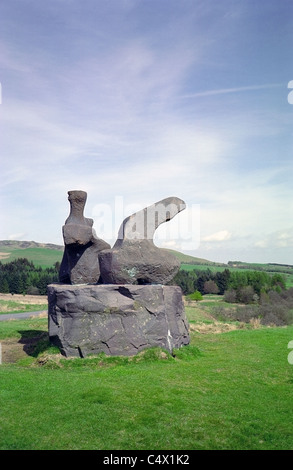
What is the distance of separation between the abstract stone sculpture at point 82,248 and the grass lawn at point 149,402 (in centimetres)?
275

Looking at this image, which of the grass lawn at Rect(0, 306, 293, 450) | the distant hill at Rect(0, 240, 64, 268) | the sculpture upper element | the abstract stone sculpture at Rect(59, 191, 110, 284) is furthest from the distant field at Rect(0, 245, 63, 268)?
the grass lawn at Rect(0, 306, 293, 450)

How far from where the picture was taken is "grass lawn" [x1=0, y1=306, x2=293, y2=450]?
6254mm

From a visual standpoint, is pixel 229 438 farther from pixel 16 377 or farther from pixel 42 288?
pixel 42 288

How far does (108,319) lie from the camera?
37.5 ft

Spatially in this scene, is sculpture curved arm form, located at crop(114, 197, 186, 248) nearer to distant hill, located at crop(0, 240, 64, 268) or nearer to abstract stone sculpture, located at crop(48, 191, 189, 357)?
abstract stone sculpture, located at crop(48, 191, 189, 357)

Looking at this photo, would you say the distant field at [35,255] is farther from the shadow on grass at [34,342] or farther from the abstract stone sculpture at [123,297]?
the abstract stone sculpture at [123,297]

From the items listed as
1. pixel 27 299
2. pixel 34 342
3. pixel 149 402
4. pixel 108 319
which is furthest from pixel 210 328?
pixel 27 299

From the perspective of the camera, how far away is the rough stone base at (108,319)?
11258 mm

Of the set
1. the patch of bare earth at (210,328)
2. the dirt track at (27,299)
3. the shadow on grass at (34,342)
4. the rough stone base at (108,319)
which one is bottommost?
the dirt track at (27,299)

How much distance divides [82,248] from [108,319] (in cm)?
324

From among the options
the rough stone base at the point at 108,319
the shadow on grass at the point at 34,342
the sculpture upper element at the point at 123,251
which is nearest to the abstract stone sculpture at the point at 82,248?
the sculpture upper element at the point at 123,251

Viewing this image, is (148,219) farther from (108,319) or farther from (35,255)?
(35,255)

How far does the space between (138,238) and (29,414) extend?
640 cm
